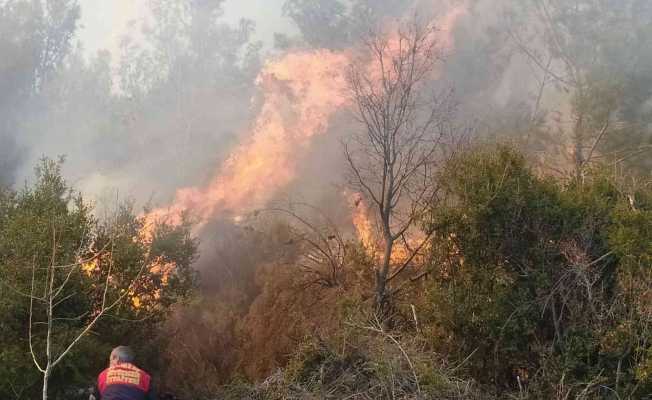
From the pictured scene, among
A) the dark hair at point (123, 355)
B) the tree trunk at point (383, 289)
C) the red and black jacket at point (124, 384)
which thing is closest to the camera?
the red and black jacket at point (124, 384)

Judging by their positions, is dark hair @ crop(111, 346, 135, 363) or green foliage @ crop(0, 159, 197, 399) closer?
dark hair @ crop(111, 346, 135, 363)

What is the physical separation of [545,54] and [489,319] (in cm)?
1876

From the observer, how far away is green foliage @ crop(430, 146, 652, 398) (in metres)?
11.3

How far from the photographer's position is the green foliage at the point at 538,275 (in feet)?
37.0

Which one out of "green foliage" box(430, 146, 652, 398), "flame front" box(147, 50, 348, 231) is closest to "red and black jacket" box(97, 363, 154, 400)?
"green foliage" box(430, 146, 652, 398)

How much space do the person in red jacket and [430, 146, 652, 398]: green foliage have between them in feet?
21.5

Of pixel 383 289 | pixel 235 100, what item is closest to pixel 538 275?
pixel 383 289

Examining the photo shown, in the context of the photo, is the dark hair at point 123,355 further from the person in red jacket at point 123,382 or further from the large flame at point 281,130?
the large flame at point 281,130

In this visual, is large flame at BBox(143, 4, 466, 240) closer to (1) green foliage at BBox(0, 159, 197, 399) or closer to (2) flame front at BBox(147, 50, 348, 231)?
(2) flame front at BBox(147, 50, 348, 231)

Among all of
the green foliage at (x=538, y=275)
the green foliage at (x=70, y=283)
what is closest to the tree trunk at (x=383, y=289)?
the green foliage at (x=538, y=275)

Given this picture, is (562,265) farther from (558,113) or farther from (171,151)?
(171,151)

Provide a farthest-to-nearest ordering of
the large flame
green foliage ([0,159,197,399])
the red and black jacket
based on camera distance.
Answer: the large flame, green foliage ([0,159,197,399]), the red and black jacket

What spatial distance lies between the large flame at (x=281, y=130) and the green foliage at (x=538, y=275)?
12.9m

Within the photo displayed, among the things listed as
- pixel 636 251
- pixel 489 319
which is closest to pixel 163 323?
pixel 489 319
